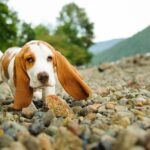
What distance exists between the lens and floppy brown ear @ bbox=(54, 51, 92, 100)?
21.4 ft

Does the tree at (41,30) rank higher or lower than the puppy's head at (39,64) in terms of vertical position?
higher

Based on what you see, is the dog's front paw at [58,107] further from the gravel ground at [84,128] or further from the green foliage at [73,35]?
the green foliage at [73,35]

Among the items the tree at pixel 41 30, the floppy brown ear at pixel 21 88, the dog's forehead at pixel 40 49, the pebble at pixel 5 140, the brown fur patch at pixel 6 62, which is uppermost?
the tree at pixel 41 30

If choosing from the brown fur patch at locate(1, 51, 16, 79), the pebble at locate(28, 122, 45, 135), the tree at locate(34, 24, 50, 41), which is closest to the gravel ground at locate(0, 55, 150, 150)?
the pebble at locate(28, 122, 45, 135)

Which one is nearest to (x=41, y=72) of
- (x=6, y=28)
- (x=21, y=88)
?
(x=21, y=88)

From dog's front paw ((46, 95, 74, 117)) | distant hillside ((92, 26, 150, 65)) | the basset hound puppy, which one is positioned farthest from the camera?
distant hillside ((92, 26, 150, 65))

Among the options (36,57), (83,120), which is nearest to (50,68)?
(36,57)

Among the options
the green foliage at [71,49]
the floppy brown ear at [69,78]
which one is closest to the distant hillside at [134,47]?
the green foliage at [71,49]

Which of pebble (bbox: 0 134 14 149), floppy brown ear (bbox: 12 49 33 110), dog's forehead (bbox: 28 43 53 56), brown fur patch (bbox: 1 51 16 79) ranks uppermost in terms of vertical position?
dog's forehead (bbox: 28 43 53 56)

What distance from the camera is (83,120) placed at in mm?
5145

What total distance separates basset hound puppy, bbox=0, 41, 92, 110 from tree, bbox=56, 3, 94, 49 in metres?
66.2

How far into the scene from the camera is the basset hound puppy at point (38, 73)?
19.9ft

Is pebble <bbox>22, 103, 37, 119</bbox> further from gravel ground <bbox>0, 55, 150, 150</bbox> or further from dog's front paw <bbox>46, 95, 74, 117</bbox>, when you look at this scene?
dog's front paw <bbox>46, 95, 74, 117</bbox>

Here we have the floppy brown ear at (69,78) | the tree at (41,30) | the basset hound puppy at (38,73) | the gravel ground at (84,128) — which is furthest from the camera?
the tree at (41,30)
